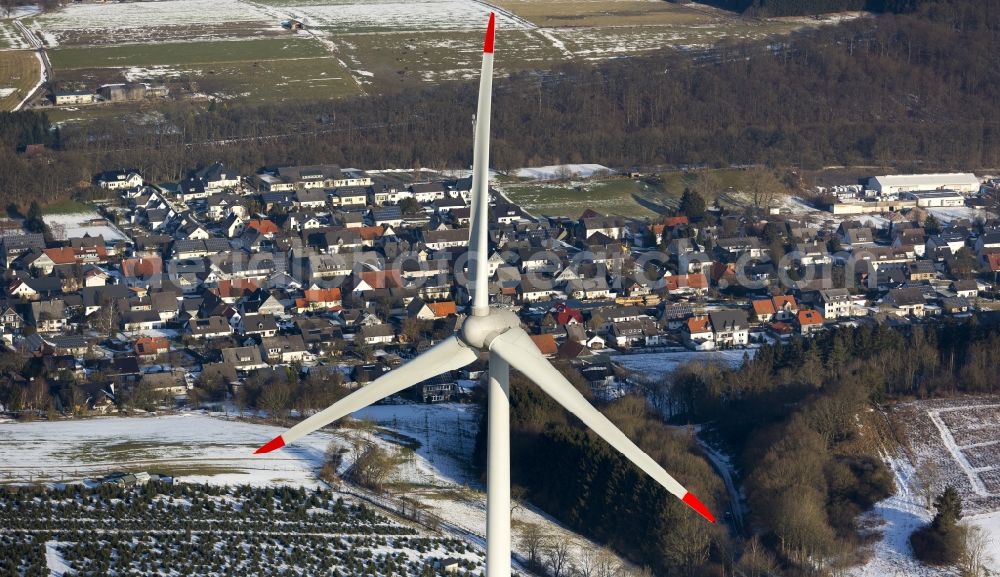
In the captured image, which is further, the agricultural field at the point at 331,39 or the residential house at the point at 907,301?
the agricultural field at the point at 331,39

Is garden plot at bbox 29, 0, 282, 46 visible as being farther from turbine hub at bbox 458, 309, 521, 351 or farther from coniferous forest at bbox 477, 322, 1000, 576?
turbine hub at bbox 458, 309, 521, 351

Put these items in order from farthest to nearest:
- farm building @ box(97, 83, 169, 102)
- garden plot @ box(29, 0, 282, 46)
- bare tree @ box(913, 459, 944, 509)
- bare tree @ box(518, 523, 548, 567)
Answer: garden plot @ box(29, 0, 282, 46) < farm building @ box(97, 83, 169, 102) < bare tree @ box(913, 459, 944, 509) < bare tree @ box(518, 523, 548, 567)

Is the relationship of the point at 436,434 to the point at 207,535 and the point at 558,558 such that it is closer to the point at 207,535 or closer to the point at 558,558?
the point at 558,558

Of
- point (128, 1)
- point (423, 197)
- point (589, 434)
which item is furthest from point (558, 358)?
point (128, 1)

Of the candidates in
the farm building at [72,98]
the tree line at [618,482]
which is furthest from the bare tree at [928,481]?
the farm building at [72,98]

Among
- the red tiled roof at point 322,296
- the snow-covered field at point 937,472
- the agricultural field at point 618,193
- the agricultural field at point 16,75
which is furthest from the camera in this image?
Result: the agricultural field at point 16,75

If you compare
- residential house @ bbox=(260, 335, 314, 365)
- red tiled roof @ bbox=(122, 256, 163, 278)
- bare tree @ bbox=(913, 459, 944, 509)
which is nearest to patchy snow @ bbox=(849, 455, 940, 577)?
bare tree @ bbox=(913, 459, 944, 509)

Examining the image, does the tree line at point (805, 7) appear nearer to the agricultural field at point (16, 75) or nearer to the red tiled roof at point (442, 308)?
the agricultural field at point (16, 75)
